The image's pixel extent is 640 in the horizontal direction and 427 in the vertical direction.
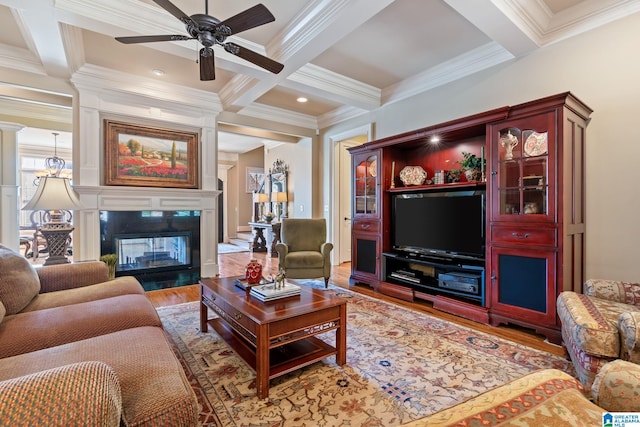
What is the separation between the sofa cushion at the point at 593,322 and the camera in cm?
167

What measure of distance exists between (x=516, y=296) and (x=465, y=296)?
0.53 meters

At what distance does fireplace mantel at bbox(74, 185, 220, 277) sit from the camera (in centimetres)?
390

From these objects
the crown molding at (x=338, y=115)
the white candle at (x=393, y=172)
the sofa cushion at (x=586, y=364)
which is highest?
the crown molding at (x=338, y=115)

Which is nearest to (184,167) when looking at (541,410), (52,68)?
(52,68)

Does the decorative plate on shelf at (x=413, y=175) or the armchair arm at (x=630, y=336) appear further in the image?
the decorative plate on shelf at (x=413, y=175)

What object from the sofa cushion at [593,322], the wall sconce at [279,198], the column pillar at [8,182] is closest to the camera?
the sofa cushion at [593,322]

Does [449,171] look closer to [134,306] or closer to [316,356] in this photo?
[316,356]

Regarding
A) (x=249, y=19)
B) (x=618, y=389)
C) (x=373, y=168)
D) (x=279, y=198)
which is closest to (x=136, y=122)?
(x=249, y=19)

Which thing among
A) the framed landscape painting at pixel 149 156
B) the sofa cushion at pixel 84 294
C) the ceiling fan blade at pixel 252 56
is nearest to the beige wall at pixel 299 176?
the framed landscape painting at pixel 149 156

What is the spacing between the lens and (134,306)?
1874mm

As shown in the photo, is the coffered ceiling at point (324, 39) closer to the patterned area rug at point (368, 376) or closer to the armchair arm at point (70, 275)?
the armchair arm at point (70, 275)

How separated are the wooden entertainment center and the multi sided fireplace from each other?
3.08 meters

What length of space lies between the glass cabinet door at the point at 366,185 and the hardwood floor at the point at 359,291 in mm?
1134

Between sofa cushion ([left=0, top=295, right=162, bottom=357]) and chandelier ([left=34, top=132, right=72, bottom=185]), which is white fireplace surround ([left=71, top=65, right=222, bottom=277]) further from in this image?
chandelier ([left=34, top=132, right=72, bottom=185])
